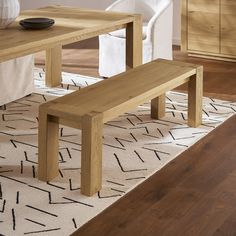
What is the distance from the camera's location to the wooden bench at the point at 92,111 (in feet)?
9.41

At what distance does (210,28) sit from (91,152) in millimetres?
3112

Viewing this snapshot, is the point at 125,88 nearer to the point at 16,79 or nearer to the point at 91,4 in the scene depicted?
the point at 16,79

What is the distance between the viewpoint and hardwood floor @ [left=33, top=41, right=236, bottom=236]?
2604 millimetres

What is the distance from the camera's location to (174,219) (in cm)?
268

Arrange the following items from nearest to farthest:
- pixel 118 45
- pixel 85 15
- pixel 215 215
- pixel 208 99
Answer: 1. pixel 215 215
2. pixel 85 15
3. pixel 208 99
4. pixel 118 45

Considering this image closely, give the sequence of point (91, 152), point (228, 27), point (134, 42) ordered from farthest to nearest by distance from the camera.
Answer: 1. point (228, 27)
2. point (134, 42)
3. point (91, 152)

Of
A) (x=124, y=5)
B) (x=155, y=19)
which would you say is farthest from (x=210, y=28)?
(x=155, y=19)

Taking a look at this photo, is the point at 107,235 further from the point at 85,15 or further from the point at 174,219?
the point at 85,15

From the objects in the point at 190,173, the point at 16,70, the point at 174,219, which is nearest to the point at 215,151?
the point at 190,173

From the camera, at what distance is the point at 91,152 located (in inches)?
112

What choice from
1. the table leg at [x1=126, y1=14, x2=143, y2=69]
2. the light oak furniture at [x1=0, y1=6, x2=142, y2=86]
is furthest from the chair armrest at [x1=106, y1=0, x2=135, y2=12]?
the table leg at [x1=126, y1=14, x2=143, y2=69]

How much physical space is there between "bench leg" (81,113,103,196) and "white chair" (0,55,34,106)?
1.50 metres

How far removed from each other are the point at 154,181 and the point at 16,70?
1655 millimetres

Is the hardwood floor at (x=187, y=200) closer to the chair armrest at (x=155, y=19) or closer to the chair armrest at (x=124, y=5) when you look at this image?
the chair armrest at (x=155, y=19)
